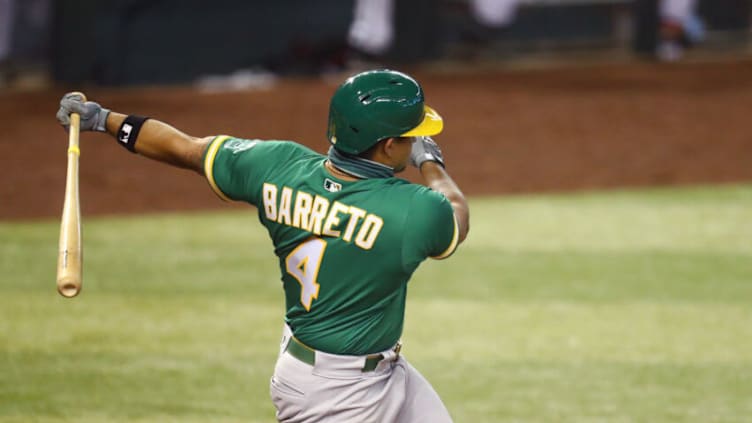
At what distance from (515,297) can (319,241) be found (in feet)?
14.4

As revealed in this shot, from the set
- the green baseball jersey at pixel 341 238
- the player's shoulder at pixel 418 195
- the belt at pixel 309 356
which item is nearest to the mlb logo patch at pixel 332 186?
the green baseball jersey at pixel 341 238

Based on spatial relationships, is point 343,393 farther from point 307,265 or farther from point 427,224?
point 427,224

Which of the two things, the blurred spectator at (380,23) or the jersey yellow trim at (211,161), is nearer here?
the jersey yellow trim at (211,161)

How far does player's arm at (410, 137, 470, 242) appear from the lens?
337 cm

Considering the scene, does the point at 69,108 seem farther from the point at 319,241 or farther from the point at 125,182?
the point at 125,182

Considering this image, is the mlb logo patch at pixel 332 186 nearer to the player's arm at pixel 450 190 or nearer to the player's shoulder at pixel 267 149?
the player's shoulder at pixel 267 149

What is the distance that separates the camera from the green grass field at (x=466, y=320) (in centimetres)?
545

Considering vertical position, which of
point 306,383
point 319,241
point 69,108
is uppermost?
point 69,108

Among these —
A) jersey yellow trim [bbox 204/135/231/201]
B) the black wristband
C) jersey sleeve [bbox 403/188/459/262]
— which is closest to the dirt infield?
the black wristband

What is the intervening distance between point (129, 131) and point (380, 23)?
12.8 meters

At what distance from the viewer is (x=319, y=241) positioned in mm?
3270

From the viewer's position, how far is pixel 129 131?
140 inches

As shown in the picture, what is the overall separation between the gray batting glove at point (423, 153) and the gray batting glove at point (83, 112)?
3.30 feet

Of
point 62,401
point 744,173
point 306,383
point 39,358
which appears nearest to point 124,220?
point 39,358
